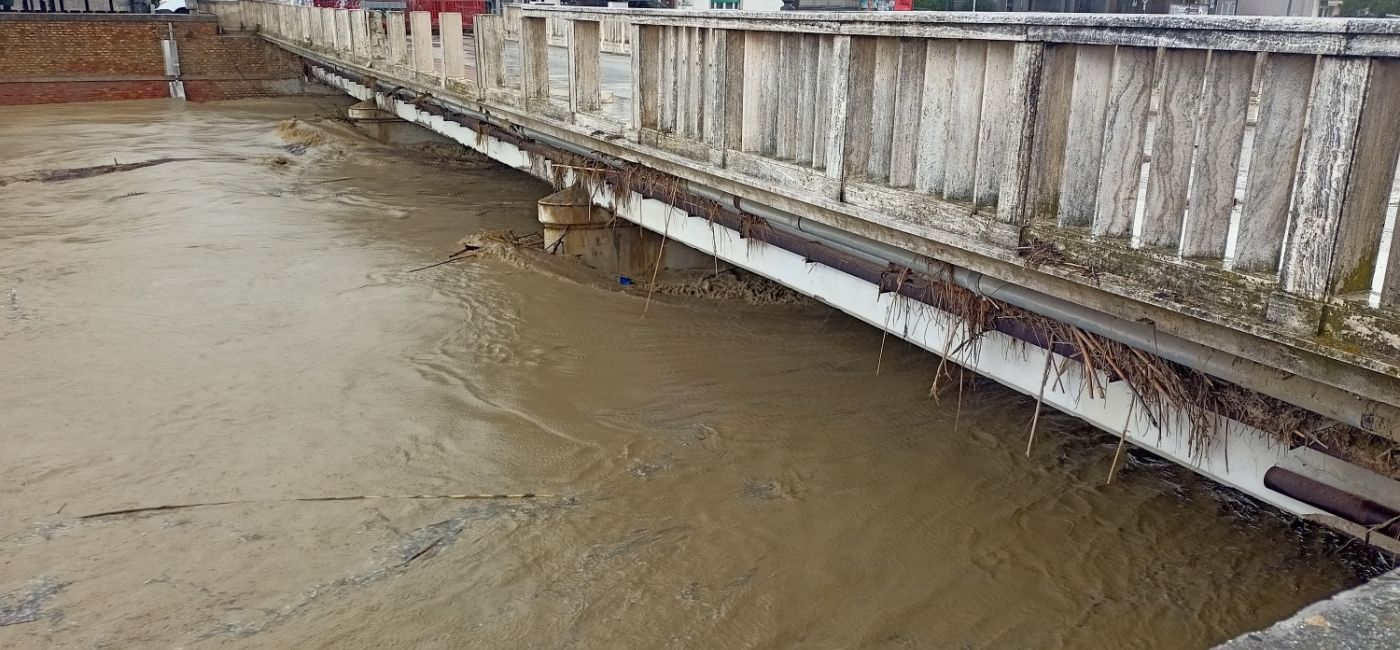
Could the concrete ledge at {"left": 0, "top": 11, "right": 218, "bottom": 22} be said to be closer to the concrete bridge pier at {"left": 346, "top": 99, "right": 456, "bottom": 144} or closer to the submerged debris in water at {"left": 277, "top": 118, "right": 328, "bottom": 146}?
the submerged debris in water at {"left": 277, "top": 118, "right": 328, "bottom": 146}

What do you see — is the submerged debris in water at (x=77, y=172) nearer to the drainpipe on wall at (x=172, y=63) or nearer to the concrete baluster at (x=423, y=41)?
the concrete baluster at (x=423, y=41)

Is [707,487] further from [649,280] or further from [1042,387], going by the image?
[649,280]

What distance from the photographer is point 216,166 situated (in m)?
16.9

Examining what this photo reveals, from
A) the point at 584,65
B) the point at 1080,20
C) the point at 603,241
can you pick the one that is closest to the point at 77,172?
the point at 603,241

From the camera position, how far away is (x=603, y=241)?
10.5m

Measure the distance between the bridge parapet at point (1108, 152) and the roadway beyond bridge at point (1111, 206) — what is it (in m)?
0.01

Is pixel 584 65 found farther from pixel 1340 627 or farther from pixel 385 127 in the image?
pixel 385 127

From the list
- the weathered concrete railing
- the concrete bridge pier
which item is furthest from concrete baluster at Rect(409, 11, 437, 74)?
the weathered concrete railing

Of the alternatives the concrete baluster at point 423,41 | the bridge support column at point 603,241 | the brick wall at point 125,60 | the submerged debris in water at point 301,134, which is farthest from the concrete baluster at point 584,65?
the brick wall at point 125,60

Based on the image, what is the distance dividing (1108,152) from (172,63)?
30291mm

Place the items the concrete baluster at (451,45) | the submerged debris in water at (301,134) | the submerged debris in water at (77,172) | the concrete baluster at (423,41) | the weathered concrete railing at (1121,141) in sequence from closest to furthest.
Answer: the weathered concrete railing at (1121,141) → the concrete baluster at (451,45) → the concrete baluster at (423,41) → the submerged debris in water at (77,172) → the submerged debris in water at (301,134)

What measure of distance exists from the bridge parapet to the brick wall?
86.5 feet

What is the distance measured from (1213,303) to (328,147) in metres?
17.0

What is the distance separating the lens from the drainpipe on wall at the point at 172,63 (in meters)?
29.0
